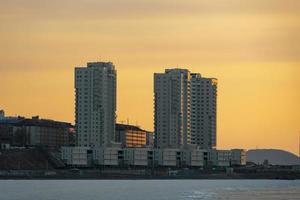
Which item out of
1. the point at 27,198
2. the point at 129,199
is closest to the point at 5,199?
the point at 27,198

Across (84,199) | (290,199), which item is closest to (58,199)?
(84,199)

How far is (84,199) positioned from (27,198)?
940 cm

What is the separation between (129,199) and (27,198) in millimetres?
16984

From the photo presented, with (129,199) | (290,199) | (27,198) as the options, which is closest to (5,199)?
(27,198)

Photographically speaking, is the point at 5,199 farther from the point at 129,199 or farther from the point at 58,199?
the point at 129,199

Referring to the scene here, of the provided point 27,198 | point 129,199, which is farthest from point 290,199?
point 27,198

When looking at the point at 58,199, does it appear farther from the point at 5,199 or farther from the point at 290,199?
the point at 290,199

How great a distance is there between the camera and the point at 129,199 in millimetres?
199500

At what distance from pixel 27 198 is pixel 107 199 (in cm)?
1313

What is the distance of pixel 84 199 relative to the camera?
197875 mm

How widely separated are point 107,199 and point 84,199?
393 centimetres

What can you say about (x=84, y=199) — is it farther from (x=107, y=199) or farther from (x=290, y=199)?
(x=290, y=199)

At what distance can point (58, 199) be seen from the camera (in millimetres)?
194875

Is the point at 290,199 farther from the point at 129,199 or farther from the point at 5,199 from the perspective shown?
the point at 5,199
